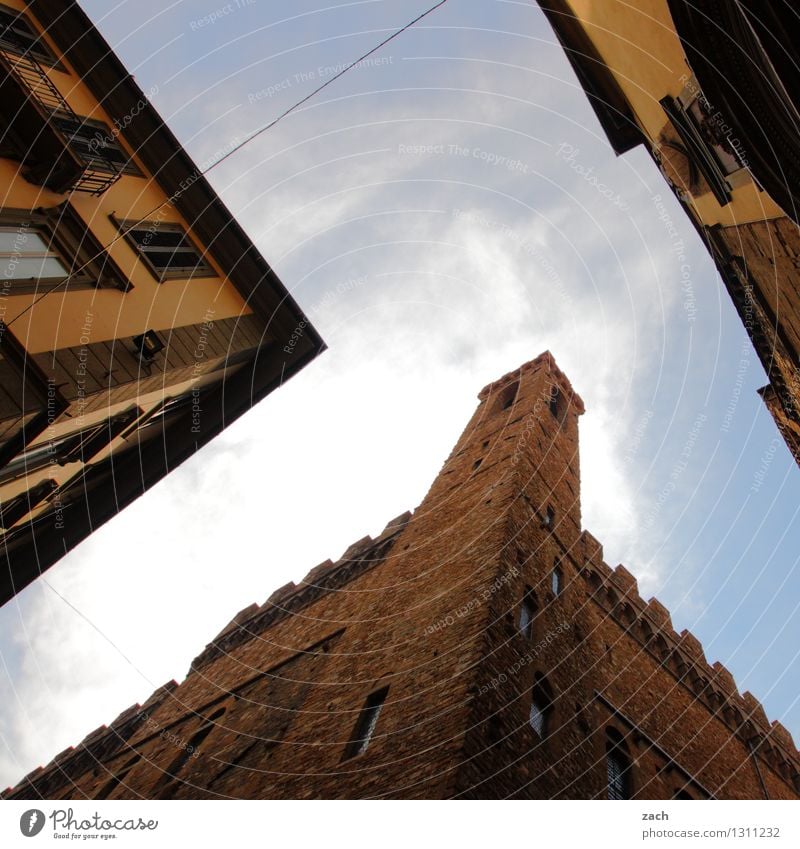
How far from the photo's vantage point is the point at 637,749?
14.0 m

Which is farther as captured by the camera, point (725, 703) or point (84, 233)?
point (725, 703)

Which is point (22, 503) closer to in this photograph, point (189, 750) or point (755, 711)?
point (189, 750)

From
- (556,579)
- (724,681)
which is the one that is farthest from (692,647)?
(556,579)

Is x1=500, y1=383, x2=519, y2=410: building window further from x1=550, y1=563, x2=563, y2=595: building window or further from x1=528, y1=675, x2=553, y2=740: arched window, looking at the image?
x1=528, y1=675, x2=553, y2=740: arched window

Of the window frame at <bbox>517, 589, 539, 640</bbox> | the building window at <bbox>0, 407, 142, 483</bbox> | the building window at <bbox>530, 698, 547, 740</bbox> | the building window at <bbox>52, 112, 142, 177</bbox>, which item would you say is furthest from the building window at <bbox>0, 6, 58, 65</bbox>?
the building window at <bbox>530, 698, 547, 740</bbox>

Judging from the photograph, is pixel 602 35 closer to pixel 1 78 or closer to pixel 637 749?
pixel 1 78

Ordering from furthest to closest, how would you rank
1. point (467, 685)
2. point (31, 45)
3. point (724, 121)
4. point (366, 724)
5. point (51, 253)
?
1. point (366, 724)
2. point (31, 45)
3. point (467, 685)
4. point (51, 253)
5. point (724, 121)

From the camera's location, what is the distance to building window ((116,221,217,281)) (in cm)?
1058

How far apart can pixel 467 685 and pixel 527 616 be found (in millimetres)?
3542

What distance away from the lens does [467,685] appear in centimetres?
1011

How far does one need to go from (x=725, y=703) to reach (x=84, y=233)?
62.8ft

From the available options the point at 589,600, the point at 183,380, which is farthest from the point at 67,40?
the point at 589,600

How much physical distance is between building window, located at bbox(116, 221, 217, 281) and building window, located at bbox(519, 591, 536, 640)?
8.20m
